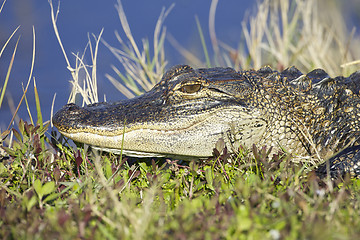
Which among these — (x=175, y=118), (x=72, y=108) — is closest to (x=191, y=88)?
(x=175, y=118)

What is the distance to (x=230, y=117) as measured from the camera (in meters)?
3.75

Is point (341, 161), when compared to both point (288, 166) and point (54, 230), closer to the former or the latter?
point (288, 166)

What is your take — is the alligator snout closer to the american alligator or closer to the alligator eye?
the american alligator

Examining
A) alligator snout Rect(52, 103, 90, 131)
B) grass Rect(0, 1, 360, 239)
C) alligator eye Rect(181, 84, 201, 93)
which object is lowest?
grass Rect(0, 1, 360, 239)

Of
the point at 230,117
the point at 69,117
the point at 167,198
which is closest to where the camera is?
the point at 167,198

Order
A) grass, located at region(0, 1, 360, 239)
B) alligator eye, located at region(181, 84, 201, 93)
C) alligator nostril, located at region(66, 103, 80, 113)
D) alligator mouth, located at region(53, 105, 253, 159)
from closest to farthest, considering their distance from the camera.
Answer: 1. grass, located at region(0, 1, 360, 239)
2. alligator mouth, located at region(53, 105, 253, 159)
3. alligator nostril, located at region(66, 103, 80, 113)
4. alligator eye, located at region(181, 84, 201, 93)

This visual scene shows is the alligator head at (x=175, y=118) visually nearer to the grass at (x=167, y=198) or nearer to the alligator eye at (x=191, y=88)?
the alligator eye at (x=191, y=88)

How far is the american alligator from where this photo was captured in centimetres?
349

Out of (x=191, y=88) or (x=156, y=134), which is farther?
(x=191, y=88)

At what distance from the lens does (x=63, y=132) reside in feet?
11.5

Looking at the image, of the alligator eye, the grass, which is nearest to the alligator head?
the alligator eye

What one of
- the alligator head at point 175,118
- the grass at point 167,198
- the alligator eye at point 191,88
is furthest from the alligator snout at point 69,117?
the alligator eye at point 191,88

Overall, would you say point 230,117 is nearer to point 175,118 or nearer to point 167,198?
point 175,118

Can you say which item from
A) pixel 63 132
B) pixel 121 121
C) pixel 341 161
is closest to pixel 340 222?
pixel 341 161
